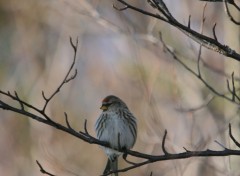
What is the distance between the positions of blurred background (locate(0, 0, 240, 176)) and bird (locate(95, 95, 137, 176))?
122 centimetres

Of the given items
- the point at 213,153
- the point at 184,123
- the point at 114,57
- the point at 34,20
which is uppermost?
the point at 34,20

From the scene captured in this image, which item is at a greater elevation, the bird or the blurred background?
the blurred background

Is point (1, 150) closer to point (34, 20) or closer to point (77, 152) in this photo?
point (77, 152)

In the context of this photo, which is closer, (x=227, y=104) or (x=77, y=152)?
(x=227, y=104)

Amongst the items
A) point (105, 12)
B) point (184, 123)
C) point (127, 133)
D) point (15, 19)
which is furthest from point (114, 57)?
point (127, 133)

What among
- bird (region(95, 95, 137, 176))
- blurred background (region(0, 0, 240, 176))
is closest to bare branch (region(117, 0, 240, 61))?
bird (region(95, 95, 137, 176))

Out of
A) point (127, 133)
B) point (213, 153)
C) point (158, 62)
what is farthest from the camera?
point (158, 62)

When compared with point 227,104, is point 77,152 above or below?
above

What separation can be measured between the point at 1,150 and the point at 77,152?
118cm

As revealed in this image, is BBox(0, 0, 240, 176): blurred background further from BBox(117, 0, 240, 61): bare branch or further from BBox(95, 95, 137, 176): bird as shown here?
BBox(117, 0, 240, 61): bare branch

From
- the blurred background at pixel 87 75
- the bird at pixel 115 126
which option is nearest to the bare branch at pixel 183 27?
the bird at pixel 115 126

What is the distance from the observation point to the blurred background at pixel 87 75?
7.50m

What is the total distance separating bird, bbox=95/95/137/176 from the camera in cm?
518

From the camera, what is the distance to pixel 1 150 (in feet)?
36.1
